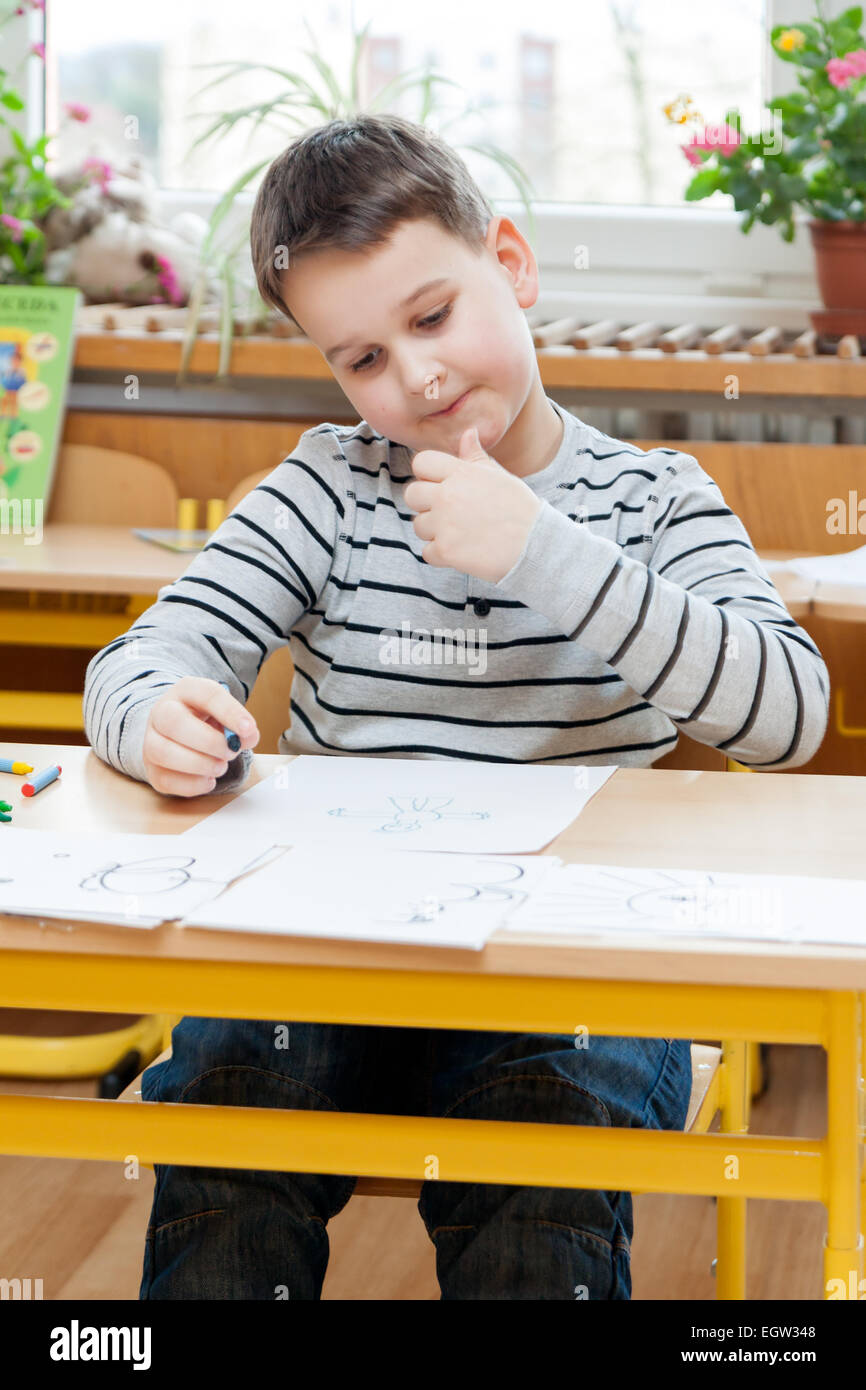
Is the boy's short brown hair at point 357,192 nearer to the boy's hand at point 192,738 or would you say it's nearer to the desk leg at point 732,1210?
the boy's hand at point 192,738

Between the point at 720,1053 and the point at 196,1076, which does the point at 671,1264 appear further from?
the point at 196,1076

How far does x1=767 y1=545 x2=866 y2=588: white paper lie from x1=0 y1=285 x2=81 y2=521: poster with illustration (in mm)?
1024

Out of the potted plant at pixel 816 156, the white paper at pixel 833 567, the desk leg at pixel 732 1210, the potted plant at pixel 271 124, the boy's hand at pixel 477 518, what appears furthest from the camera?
the potted plant at pixel 271 124

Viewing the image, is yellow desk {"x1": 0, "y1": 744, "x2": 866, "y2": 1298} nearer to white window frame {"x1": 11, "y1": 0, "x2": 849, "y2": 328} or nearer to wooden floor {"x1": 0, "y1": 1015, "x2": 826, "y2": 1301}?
wooden floor {"x1": 0, "y1": 1015, "x2": 826, "y2": 1301}

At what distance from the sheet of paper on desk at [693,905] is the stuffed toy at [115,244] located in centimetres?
171

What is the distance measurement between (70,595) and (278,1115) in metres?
1.51

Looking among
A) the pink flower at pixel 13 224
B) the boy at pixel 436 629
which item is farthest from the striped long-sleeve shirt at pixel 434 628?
the pink flower at pixel 13 224

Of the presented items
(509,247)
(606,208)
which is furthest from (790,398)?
(509,247)

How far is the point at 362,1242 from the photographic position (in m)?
1.53

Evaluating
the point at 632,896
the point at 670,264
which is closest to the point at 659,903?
the point at 632,896

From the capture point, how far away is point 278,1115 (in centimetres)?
77

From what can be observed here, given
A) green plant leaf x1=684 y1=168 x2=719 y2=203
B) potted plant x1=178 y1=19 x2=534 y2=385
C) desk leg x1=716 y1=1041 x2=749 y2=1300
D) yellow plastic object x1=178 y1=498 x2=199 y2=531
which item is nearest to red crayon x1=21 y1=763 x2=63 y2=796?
desk leg x1=716 y1=1041 x2=749 y2=1300

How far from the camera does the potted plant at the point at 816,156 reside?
1.93 metres
